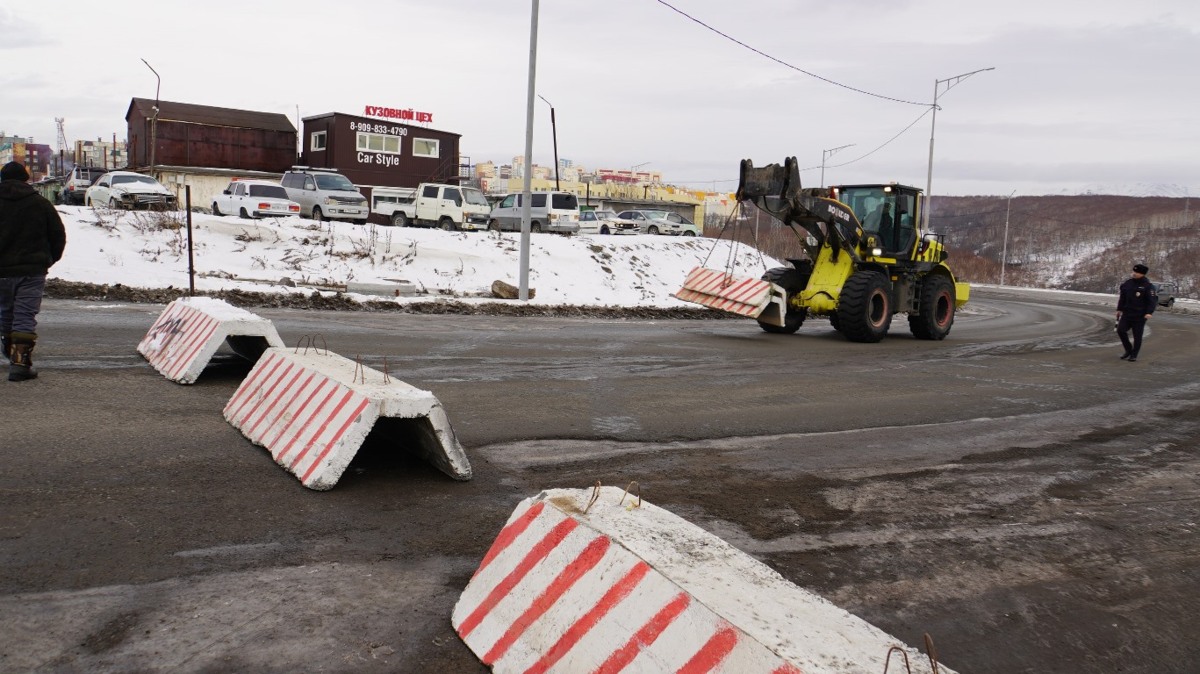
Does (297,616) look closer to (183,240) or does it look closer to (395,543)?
(395,543)

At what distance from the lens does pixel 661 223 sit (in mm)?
44969

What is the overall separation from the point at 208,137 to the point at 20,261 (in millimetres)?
41620

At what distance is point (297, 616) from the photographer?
3898 millimetres

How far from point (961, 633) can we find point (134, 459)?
5120 millimetres

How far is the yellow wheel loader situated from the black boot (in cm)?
1074

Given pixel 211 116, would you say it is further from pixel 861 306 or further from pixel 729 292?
pixel 861 306

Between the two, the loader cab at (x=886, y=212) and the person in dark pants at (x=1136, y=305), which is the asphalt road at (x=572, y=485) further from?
the loader cab at (x=886, y=212)

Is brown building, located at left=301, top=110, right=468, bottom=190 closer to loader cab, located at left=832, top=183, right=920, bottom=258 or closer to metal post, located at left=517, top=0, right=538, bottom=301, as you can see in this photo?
metal post, located at left=517, top=0, right=538, bottom=301

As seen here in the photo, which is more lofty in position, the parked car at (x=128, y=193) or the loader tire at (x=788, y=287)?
the parked car at (x=128, y=193)

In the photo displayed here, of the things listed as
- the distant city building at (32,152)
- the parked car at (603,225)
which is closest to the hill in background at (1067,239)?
the parked car at (603,225)

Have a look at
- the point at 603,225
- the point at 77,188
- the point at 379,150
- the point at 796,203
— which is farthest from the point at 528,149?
the point at 379,150

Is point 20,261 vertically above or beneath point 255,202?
beneath

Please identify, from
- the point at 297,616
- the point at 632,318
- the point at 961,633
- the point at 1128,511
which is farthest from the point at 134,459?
the point at 632,318

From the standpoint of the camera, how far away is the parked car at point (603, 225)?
40812 millimetres
